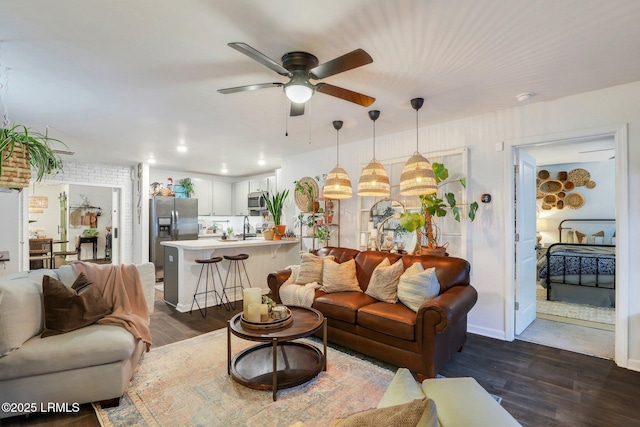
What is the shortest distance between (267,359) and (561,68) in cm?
349

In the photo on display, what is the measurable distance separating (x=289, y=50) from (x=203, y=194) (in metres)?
6.37

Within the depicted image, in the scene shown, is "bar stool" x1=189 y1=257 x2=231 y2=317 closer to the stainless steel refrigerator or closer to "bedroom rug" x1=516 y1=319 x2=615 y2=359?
the stainless steel refrigerator

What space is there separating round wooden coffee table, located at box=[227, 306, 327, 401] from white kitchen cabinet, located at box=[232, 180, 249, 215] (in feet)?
18.3

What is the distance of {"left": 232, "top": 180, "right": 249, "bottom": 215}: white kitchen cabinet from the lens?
807cm

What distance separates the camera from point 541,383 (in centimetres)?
244

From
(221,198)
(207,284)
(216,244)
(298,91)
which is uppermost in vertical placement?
(298,91)

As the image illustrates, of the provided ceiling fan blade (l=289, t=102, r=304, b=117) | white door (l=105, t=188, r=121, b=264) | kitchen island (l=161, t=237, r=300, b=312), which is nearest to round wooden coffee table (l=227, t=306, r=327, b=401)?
ceiling fan blade (l=289, t=102, r=304, b=117)

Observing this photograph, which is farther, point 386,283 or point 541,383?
point 386,283

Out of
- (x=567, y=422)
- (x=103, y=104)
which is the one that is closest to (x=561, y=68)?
(x=567, y=422)

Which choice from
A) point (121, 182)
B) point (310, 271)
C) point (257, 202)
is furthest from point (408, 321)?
point (121, 182)

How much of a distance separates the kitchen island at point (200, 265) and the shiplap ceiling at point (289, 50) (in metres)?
1.75

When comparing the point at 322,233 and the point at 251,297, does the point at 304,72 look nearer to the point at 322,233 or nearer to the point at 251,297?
the point at 251,297

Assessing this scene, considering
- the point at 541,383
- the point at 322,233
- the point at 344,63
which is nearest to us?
the point at 344,63

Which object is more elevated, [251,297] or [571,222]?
[571,222]
